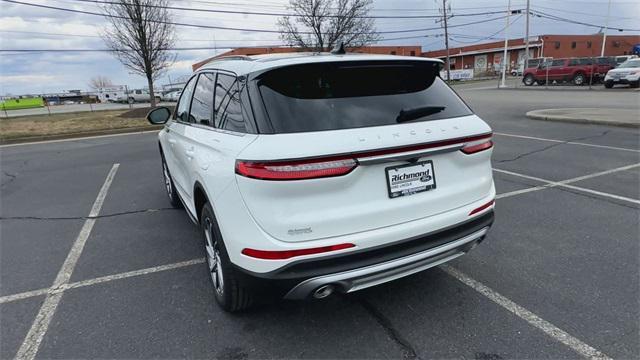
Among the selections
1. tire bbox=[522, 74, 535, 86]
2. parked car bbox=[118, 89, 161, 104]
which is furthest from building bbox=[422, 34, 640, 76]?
parked car bbox=[118, 89, 161, 104]

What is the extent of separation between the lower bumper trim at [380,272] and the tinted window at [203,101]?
4.90ft

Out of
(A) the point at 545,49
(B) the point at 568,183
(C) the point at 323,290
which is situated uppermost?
(A) the point at 545,49

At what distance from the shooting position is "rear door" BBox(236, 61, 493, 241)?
2111 millimetres

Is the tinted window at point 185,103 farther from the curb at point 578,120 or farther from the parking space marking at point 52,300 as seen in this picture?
the curb at point 578,120

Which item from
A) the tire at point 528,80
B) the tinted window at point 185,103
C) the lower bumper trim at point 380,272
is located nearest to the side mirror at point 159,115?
the tinted window at point 185,103

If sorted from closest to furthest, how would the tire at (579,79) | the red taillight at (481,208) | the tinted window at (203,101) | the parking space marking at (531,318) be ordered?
the parking space marking at (531,318)
the red taillight at (481,208)
the tinted window at (203,101)
the tire at (579,79)

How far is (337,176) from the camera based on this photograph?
214 centimetres

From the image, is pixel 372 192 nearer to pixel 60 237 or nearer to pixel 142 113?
pixel 60 237

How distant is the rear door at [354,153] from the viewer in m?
2.11

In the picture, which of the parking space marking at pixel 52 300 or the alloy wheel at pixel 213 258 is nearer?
the parking space marking at pixel 52 300

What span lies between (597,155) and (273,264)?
7861 millimetres

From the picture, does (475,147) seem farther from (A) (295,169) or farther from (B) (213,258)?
(B) (213,258)

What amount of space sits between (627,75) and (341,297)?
93.1 ft

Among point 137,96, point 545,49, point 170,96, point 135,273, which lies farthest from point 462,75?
point 135,273
